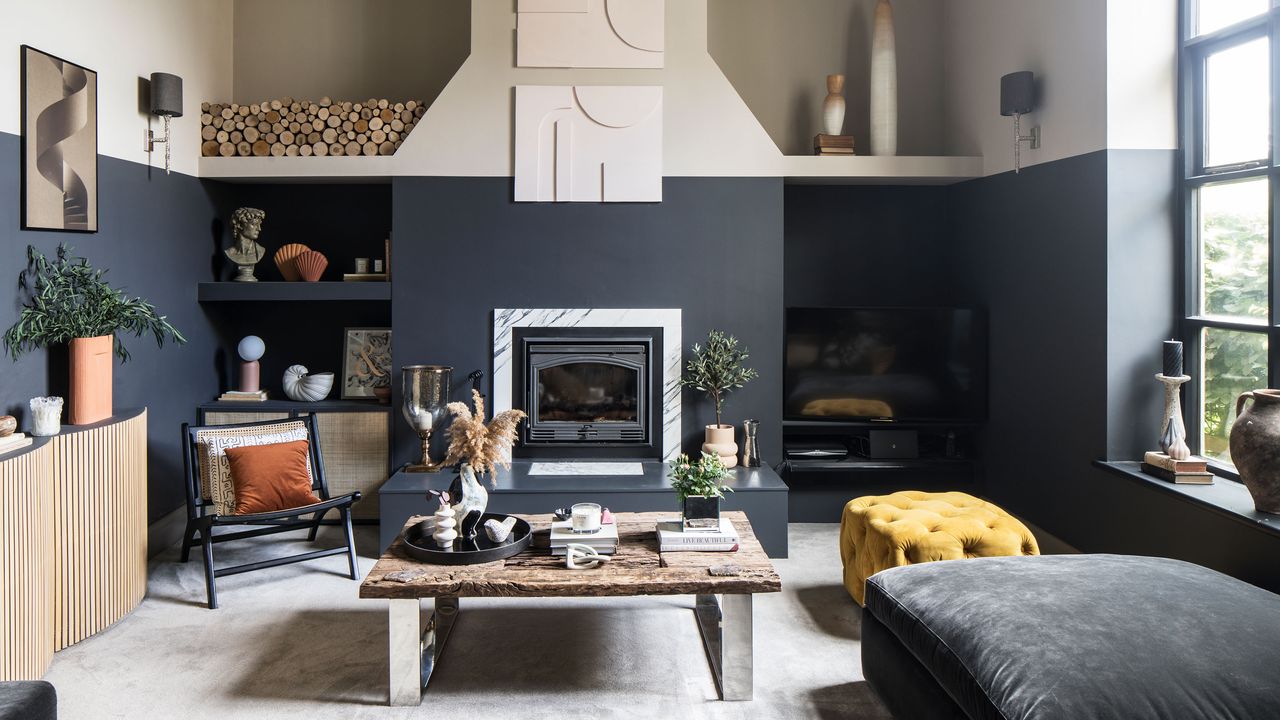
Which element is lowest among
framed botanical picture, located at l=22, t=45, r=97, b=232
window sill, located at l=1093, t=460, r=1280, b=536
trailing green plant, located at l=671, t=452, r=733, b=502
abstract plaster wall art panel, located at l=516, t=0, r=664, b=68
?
window sill, located at l=1093, t=460, r=1280, b=536

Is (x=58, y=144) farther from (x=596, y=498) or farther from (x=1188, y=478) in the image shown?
(x=1188, y=478)

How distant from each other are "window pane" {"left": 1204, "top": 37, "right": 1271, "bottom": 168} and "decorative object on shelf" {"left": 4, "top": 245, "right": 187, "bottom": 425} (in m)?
4.69

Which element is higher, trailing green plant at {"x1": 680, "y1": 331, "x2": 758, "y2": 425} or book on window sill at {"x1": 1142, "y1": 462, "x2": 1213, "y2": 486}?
trailing green plant at {"x1": 680, "y1": 331, "x2": 758, "y2": 425}

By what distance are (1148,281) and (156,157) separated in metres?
4.92

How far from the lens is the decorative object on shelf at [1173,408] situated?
347cm

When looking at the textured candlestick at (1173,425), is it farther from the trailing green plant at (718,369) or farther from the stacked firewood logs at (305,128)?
the stacked firewood logs at (305,128)

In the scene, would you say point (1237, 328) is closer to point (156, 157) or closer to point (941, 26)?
point (941, 26)

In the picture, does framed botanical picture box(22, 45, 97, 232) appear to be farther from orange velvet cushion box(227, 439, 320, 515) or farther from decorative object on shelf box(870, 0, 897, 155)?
decorative object on shelf box(870, 0, 897, 155)

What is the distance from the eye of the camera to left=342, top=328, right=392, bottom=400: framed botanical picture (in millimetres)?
5121

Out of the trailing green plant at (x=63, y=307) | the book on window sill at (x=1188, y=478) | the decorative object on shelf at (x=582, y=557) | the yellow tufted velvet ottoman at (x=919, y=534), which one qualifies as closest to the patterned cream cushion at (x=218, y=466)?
the trailing green plant at (x=63, y=307)

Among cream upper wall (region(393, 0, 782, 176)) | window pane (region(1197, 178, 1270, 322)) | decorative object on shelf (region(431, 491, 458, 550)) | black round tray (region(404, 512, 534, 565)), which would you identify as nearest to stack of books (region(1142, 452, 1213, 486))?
window pane (region(1197, 178, 1270, 322))

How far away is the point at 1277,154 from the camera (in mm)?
3211

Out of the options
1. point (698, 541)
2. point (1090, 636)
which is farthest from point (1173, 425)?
point (698, 541)

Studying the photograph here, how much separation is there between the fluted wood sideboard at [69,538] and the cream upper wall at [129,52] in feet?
4.33
